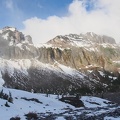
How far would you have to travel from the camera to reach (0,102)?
55938mm

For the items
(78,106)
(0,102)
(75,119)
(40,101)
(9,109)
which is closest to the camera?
(75,119)

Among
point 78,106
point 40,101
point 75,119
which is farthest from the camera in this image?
point 78,106

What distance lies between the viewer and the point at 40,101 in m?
74.1

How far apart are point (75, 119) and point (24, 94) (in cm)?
3698

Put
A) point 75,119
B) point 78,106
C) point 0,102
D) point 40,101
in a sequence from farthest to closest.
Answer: point 78,106
point 40,101
point 0,102
point 75,119

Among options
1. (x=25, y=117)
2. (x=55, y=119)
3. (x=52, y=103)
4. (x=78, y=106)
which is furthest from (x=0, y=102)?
(x=78, y=106)

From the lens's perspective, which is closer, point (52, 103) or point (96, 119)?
point (96, 119)

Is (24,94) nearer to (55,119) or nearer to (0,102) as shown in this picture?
→ (0,102)

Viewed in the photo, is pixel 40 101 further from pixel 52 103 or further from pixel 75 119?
pixel 75 119

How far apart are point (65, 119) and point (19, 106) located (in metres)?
17.2

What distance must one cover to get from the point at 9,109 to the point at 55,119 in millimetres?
12091

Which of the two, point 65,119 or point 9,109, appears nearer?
point 65,119

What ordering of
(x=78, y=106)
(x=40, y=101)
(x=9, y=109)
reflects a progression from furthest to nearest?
(x=78, y=106), (x=40, y=101), (x=9, y=109)

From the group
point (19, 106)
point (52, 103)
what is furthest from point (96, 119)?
point (52, 103)
